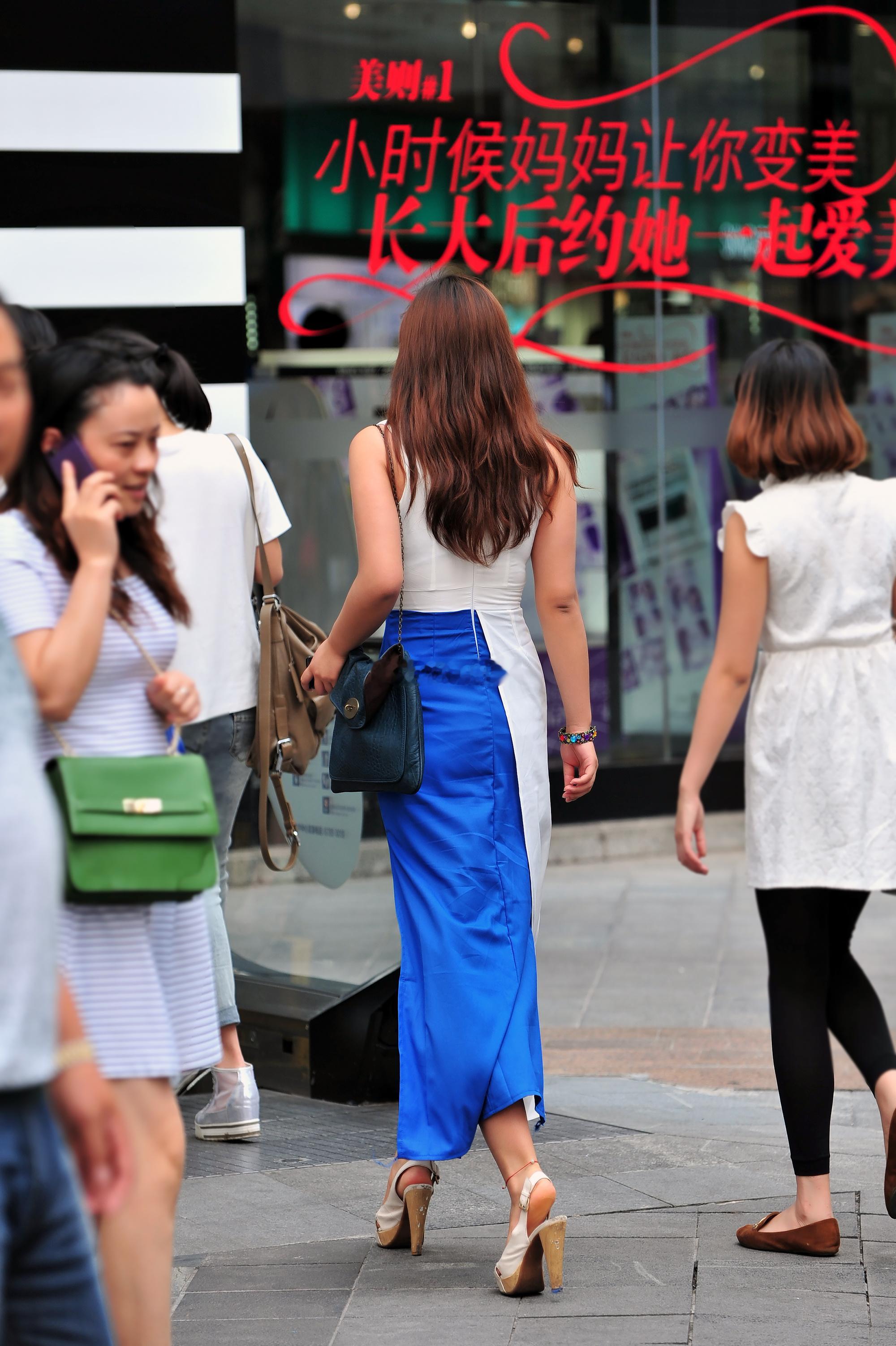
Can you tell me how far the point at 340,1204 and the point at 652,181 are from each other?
5.99 meters

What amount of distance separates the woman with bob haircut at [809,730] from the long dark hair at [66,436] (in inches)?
54.6

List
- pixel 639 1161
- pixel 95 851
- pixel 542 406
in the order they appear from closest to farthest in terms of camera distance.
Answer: pixel 95 851 → pixel 639 1161 → pixel 542 406

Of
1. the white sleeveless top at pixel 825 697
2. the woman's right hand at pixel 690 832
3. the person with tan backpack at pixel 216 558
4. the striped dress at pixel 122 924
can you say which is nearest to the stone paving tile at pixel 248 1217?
the person with tan backpack at pixel 216 558

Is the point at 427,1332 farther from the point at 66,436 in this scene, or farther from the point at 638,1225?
the point at 66,436

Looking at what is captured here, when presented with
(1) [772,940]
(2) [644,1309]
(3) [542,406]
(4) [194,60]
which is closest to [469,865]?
(1) [772,940]

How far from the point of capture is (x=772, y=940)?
3.67m

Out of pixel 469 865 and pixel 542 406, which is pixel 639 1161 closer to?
pixel 469 865

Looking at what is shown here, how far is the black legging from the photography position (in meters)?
3.62

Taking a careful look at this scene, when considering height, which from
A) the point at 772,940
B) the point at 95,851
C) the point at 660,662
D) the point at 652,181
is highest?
the point at 652,181

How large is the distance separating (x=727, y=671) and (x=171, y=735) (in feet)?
4.77

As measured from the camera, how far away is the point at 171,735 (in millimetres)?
2564

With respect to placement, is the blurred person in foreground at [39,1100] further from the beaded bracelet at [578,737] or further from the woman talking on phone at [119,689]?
the beaded bracelet at [578,737]

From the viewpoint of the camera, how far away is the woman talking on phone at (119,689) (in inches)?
94.1

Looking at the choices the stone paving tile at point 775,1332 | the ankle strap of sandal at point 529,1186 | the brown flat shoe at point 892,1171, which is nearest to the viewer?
the stone paving tile at point 775,1332
